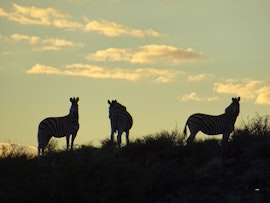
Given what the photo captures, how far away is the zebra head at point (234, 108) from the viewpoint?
99.9 feet

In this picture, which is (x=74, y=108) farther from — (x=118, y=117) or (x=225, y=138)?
(x=225, y=138)

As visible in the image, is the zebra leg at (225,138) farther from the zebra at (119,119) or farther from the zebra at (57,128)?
the zebra at (57,128)

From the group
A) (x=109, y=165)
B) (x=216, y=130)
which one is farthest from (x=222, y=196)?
(x=216, y=130)

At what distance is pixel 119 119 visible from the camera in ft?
109

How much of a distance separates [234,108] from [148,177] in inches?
366

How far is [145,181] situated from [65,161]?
2.65m

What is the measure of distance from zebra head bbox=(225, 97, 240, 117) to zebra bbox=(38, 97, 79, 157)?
6.72 meters

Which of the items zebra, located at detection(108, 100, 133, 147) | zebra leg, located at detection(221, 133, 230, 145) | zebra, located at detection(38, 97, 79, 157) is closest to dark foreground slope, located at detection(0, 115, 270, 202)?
zebra leg, located at detection(221, 133, 230, 145)

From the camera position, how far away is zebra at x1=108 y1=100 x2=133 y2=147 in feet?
108

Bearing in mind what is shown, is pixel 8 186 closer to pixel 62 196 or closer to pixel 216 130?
pixel 62 196

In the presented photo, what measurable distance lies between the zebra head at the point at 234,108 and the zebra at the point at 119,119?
516 centimetres

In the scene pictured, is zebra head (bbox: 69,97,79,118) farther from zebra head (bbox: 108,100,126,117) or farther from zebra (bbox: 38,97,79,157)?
zebra head (bbox: 108,100,126,117)

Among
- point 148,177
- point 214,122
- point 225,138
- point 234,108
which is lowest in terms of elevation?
point 148,177

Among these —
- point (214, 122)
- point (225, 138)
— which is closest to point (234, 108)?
Answer: point (214, 122)
